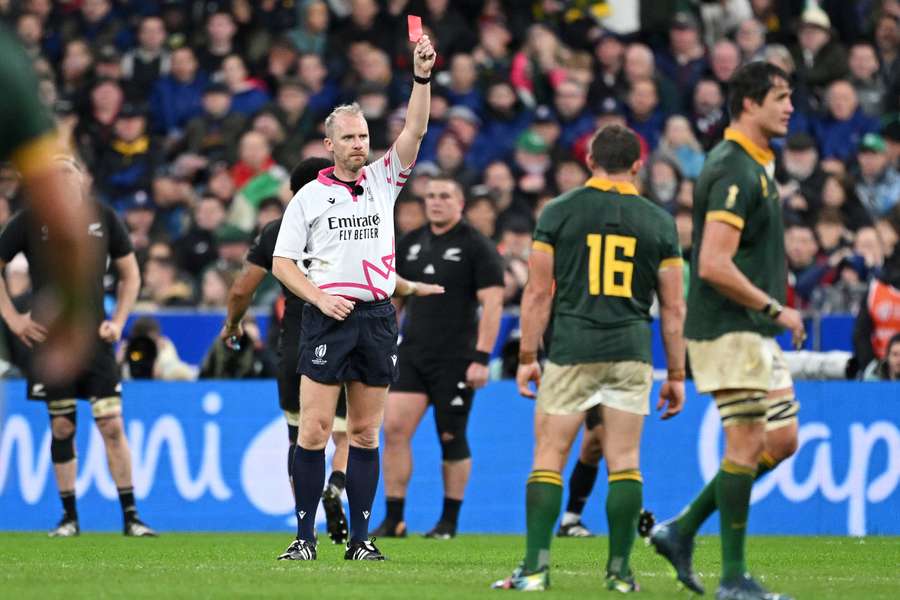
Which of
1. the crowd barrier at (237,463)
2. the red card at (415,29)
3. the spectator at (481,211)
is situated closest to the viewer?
the red card at (415,29)

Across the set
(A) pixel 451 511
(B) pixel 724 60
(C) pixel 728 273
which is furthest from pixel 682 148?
(C) pixel 728 273

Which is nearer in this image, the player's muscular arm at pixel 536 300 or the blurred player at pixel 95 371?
the player's muscular arm at pixel 536 300

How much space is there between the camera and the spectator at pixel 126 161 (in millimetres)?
20219

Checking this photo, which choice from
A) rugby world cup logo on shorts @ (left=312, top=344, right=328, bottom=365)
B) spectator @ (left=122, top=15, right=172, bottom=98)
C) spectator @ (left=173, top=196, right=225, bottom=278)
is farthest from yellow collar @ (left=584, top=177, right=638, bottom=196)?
spectator @ (left=122, top=15, right=172, bottom=98)

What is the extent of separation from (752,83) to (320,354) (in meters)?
3.07

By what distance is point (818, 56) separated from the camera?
67.6 ft

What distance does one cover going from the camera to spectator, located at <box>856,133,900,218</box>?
18484mm

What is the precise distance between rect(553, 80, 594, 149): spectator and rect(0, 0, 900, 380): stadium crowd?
0.08 ft

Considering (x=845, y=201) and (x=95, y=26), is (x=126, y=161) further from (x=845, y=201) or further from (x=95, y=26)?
(x=845, y=201)

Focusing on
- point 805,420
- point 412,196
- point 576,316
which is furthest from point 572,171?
point 576,316

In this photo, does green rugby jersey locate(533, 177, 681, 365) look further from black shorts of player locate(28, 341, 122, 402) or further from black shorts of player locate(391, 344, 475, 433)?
black shorts of player locate(28, 341, 122, 402)

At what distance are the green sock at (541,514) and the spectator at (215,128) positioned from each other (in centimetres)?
1236

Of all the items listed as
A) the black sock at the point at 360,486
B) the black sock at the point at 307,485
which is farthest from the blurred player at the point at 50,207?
the black sock at the point at 360,486

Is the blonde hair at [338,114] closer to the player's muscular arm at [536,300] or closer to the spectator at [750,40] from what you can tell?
the player's muscular arm at [536,300]
